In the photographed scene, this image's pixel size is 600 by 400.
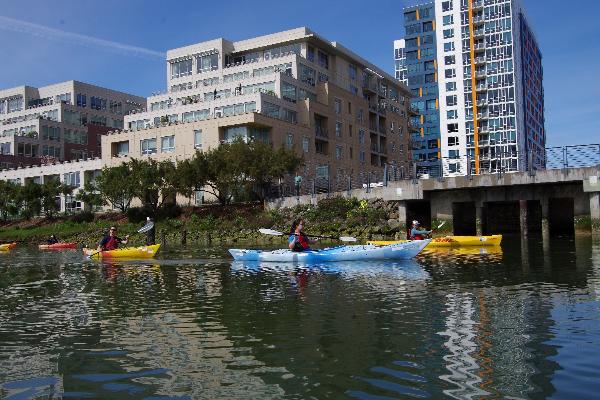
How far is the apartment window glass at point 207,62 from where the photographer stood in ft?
268

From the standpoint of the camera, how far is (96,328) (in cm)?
1191

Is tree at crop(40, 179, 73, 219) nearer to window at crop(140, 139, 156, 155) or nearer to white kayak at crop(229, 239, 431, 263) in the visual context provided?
window at crop(140, 139, 156, 155)

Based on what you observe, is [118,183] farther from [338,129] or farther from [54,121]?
[54,121]

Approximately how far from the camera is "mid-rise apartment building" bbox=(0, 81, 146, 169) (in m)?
95.0

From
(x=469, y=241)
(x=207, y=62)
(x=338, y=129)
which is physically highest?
(x=207, y=62)

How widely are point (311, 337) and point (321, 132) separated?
6760 centimetres

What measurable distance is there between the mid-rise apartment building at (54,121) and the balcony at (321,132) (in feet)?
131

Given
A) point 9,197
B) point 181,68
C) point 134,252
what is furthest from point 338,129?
point 134,252

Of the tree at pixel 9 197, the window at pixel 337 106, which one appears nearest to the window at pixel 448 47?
the window at pixel 337 106

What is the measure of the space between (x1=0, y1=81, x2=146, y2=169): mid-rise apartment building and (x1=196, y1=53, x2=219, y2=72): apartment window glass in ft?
81.7

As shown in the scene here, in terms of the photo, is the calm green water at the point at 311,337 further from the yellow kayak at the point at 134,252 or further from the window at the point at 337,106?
the window at the point at 337,106

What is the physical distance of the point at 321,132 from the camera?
77000 mm

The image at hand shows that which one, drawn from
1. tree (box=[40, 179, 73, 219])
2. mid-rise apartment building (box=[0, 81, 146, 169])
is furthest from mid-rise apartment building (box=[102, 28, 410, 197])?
mid-rise apartment building (box=[0, 81, 146, 169])

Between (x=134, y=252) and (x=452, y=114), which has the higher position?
(x=452, y=114)
